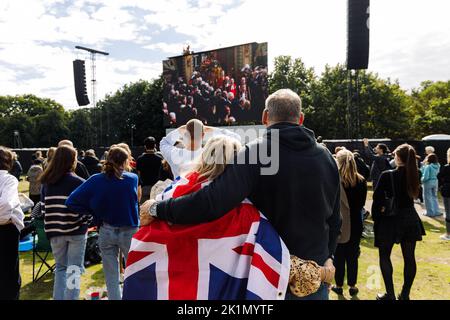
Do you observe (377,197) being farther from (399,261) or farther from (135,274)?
(135,274)

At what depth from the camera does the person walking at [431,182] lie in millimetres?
9116

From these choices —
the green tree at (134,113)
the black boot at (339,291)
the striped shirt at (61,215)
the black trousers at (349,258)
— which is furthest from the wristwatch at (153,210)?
the green tree at (134,113)

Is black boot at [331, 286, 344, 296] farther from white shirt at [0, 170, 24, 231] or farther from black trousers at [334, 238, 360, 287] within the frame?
white shirt at [0, 170, 24, 231]

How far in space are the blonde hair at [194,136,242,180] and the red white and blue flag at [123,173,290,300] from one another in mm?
77

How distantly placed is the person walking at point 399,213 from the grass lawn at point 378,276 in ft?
2.12

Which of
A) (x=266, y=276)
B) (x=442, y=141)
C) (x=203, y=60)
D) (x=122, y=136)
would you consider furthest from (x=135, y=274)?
(x=122, y=136)

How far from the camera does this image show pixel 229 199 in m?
1.63

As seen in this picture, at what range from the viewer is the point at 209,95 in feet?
68.0

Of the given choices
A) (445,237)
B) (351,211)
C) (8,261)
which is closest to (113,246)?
(8,261)

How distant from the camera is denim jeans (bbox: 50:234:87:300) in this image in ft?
11.9

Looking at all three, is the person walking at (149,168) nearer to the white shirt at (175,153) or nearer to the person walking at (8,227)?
the white shirt at (175,153)

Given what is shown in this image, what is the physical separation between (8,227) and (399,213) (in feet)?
13.6

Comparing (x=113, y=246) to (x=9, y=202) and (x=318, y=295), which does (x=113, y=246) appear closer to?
(x=9, y=202)

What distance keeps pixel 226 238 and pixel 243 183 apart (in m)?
0.28
